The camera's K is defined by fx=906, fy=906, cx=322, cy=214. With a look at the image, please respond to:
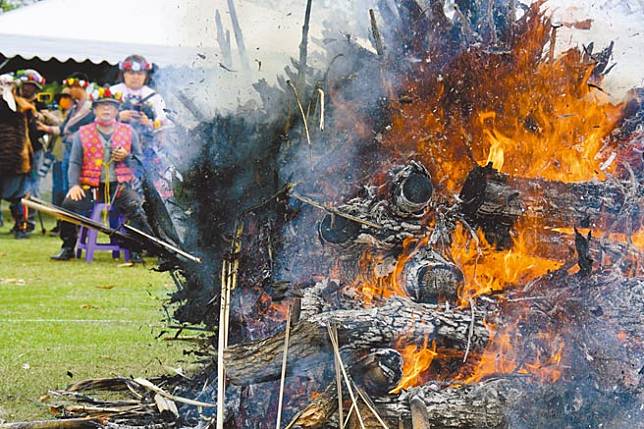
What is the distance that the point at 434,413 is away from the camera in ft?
12.2

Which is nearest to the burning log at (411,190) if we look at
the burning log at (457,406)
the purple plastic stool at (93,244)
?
the burning log at (457,406)

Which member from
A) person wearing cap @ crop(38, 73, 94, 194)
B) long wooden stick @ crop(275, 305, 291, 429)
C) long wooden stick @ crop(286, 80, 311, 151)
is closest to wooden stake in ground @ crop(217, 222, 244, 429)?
long wooden stick @ crop(275, 305, 291, 429)

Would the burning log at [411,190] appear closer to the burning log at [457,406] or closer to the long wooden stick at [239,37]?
the burning log at [457,406]

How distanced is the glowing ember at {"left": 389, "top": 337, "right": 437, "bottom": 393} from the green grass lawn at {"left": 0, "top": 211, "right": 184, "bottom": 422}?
148 cm

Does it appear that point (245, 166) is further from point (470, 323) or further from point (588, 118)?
point (588, 118)

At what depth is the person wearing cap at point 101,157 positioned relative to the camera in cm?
1134

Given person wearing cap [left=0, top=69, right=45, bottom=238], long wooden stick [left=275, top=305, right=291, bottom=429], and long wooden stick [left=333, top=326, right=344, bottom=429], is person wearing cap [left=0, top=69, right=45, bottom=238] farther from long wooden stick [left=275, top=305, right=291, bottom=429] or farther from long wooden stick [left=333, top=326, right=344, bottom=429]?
long wooden stick [left=333, top=326, right=344, bottom=429]

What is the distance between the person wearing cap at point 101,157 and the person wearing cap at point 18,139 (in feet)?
8.74

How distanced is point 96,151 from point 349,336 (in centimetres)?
842

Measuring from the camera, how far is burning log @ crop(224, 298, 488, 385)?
3684 mm

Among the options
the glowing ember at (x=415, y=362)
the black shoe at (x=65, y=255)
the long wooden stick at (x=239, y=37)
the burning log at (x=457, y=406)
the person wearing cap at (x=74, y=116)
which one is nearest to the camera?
the burning log at (x=457, y=406)

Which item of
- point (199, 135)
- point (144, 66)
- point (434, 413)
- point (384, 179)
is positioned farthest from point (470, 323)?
point (144, 66)

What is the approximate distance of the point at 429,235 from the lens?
405 centimetres

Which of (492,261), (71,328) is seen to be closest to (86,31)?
(71,328)
